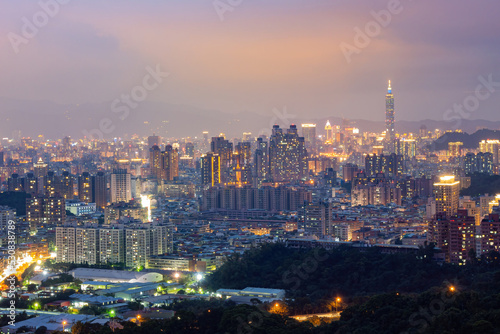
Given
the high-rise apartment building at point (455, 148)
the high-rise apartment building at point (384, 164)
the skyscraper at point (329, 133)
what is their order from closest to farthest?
the high-rise apartment building at point (384, 164)
the high-rise apartment building at point (455, 148)
the skyscraper at point (329, 133)

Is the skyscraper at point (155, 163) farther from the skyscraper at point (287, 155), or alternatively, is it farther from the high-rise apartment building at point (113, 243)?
the high-rise apartment building at point (113, 243)

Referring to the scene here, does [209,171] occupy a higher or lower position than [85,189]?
higher

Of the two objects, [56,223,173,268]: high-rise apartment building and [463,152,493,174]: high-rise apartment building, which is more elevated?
[463,152,493,174]: high-rise apartment building

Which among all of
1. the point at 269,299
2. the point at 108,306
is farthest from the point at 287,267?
the point at 108,306

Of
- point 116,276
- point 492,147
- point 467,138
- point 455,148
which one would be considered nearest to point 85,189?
point 116,276

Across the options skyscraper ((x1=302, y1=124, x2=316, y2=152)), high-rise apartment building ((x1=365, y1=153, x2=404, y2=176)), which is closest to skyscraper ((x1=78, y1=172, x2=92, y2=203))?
high-rise apartment building ((x1=365, y1=153, x2=404, y2=176))

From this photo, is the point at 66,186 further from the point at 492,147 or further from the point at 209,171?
the point at 492,147

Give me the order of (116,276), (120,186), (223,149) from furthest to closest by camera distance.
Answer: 1. (223,149)
2. (120,186)
3. (116,276)

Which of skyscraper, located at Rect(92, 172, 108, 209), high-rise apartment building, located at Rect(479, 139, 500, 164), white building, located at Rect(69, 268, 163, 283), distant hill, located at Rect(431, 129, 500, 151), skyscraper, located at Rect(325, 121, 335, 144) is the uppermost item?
skyscraper, located at Rect(325, 121, 335, 144)

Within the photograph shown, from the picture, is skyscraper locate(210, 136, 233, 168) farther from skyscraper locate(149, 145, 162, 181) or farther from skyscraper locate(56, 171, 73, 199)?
skyscraper locate(56, 171, 73, 199)

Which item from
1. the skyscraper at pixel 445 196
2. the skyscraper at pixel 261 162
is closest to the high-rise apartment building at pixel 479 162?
the skyscraper at pixel 261 162
